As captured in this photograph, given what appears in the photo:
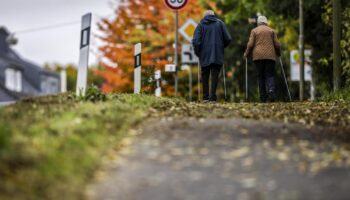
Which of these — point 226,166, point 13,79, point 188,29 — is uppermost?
point 13,79

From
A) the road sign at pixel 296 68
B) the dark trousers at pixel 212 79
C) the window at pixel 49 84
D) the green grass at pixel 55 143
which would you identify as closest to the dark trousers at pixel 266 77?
the dark trousers at pixel 212 79

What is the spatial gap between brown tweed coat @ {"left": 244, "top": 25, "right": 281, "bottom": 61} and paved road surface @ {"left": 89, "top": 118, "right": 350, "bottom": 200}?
7624 millimetres

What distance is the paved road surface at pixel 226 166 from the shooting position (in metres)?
7.68

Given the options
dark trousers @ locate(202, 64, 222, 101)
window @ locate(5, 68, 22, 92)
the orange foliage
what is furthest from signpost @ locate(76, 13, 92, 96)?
window @ locate(5, 68, 22, 92)

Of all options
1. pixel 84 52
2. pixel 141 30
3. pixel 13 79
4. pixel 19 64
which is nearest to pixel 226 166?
pixel 84 52

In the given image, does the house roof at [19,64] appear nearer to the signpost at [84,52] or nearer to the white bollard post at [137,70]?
the white bollard post at [137,70]

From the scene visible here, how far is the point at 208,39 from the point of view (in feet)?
58.6

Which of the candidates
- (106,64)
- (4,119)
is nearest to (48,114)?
(4,119)

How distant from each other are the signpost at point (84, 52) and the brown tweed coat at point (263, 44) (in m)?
5.53

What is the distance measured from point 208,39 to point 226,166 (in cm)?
947

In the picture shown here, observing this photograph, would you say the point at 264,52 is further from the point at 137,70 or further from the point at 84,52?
the point at 84,52

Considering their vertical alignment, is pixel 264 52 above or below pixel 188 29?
below

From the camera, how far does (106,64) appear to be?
3894 cm

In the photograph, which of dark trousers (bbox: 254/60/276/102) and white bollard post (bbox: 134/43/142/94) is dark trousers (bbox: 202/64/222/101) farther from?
white bollard post (bbox: 134/43/142/94)
